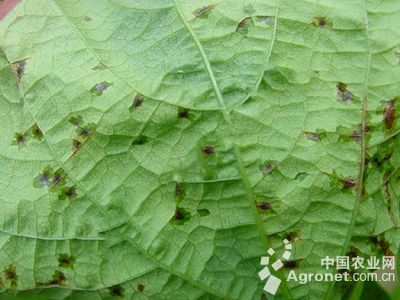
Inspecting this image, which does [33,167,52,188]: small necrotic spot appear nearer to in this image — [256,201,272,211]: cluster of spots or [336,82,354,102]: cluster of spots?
[256,201,272,211]: cluster of spots

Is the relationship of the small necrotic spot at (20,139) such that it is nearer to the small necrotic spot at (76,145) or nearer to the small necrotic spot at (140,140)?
the small necrotic spot at (76,145)

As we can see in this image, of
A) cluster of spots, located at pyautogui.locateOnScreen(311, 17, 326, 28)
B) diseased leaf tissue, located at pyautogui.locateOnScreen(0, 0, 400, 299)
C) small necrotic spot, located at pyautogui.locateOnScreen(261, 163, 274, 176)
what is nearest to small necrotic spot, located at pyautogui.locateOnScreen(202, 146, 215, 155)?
diseased leaf tissue, located at pyautogui.locateOnScreen(0, 0, 400, 299)

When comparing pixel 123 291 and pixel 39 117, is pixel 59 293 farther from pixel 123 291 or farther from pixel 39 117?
pixel 39 117

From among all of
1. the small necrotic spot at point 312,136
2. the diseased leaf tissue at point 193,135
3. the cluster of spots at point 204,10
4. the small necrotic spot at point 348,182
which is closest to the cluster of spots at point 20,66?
the diseased leaf tissue at point 193,135

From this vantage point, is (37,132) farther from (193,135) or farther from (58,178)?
(193,135)

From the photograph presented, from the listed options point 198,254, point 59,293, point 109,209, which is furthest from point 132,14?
point 59,293

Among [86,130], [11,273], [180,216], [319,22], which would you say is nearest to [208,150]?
[180,216]
